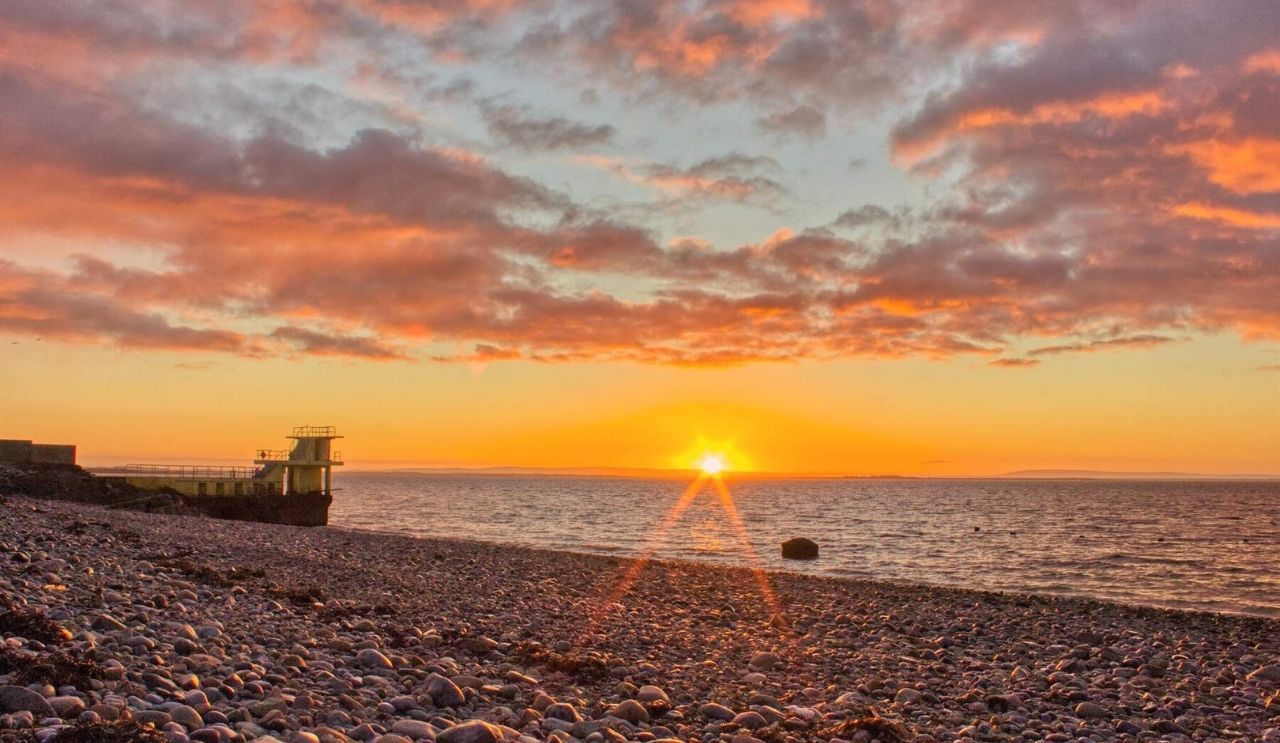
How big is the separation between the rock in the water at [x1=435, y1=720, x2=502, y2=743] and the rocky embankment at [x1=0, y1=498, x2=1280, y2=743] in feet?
0.09

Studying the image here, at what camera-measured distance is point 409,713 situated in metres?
8.74

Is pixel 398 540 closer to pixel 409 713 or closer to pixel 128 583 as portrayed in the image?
pixel 128 583

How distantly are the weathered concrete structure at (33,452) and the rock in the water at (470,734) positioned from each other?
230 ft

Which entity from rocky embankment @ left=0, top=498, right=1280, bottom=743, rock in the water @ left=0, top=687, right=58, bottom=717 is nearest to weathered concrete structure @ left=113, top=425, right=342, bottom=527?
rocky embankment @ left=0, top=498, right=1280, bottom=743

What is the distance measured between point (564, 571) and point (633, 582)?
350cm

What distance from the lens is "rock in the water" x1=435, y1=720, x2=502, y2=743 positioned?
7559 millimetres

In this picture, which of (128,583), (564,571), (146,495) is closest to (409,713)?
(128,583)

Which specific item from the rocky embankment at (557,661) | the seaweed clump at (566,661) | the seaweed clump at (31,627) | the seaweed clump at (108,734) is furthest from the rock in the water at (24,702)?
the seaweed clump at (566,661)

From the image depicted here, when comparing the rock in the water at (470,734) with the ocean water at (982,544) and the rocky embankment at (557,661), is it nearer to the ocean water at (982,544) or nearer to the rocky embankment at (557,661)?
the rocky embankment at (557,661)

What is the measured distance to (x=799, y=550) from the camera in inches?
1677

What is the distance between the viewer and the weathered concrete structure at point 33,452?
64.2 metres

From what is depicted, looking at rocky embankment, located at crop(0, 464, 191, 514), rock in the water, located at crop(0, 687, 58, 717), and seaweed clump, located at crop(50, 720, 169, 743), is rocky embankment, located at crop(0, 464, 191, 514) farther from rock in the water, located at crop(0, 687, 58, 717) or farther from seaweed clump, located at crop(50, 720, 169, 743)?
seaweed clump, located at crop(50, 720, 169, 743)

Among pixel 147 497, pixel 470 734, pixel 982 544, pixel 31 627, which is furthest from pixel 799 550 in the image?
pixel 147 497

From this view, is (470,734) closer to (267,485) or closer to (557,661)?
(557,661)
